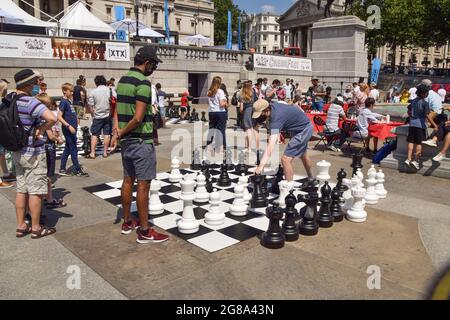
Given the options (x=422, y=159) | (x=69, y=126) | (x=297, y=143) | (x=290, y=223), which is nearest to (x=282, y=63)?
(x=422, y=159)

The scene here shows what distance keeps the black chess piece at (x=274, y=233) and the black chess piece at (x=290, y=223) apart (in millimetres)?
173

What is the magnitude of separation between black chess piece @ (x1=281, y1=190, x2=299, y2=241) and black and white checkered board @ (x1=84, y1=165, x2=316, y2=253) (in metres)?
0.37

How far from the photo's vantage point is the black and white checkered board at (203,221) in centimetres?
428

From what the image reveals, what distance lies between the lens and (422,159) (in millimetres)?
7516

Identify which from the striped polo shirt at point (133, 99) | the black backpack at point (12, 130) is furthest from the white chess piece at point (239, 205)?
the black backpack at point (12, 130)

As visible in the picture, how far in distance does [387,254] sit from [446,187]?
135 inches

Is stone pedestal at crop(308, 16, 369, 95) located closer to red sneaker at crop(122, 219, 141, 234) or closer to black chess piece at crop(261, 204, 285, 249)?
black chess piece at crop(261, 204, 285, 249)

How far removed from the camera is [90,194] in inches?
235

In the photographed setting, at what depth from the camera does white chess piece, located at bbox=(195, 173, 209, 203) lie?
555 centimetres

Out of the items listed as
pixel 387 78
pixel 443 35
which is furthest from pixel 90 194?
pixel 443 35

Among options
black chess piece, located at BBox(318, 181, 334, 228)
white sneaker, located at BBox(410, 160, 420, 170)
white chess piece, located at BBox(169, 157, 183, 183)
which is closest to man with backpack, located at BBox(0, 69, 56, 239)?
white chess piece, located at BBox(169, 157, 183, 183)

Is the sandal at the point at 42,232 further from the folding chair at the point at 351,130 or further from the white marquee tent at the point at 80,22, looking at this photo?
the white marquee tent at the point at 80,22
